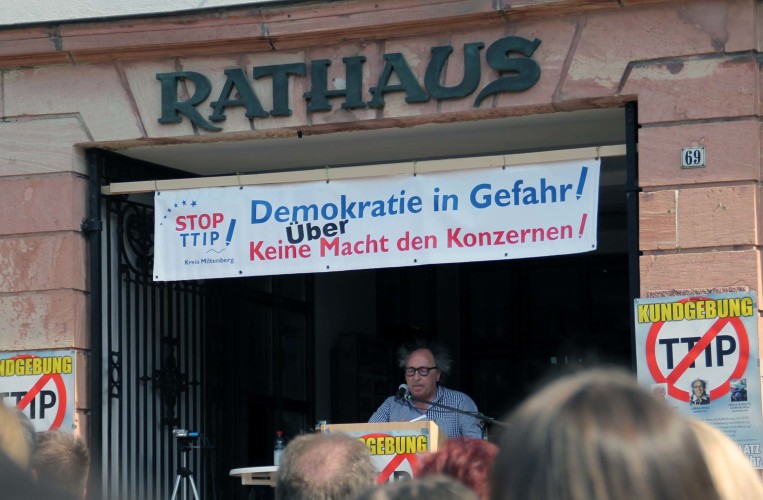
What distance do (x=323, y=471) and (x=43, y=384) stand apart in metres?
5.43

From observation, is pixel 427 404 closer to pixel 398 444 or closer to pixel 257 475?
pixel 257 475

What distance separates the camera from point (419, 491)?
2.08 meters

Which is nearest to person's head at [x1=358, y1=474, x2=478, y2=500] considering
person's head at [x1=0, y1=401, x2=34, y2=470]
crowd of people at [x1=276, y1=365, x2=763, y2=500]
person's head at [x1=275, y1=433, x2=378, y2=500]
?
crowd of people at [x1=276, y1=365, x2=763, y2=500]

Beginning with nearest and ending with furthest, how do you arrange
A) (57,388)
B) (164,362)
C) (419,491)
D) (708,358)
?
(419,491) < (708,358) < (57,388) < (164,362)

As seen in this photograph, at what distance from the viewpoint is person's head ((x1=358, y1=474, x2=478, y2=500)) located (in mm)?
2053

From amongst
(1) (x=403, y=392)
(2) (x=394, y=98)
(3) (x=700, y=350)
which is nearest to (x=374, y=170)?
(2) (x=394, y=98)

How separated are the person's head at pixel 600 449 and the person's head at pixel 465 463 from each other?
106 cm

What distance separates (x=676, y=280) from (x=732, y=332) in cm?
42

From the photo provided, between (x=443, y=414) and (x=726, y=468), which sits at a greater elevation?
(x=726, y=468)

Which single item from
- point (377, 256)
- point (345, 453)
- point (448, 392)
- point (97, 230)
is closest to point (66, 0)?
point (97, 230)

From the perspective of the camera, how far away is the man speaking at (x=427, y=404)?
8312 mm

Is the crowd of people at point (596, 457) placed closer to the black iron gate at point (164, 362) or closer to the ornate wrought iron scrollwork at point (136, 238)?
the black iron gate at point (164, 362)

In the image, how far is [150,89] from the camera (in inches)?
328

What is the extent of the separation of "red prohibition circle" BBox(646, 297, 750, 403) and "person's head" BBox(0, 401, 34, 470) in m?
5.09
